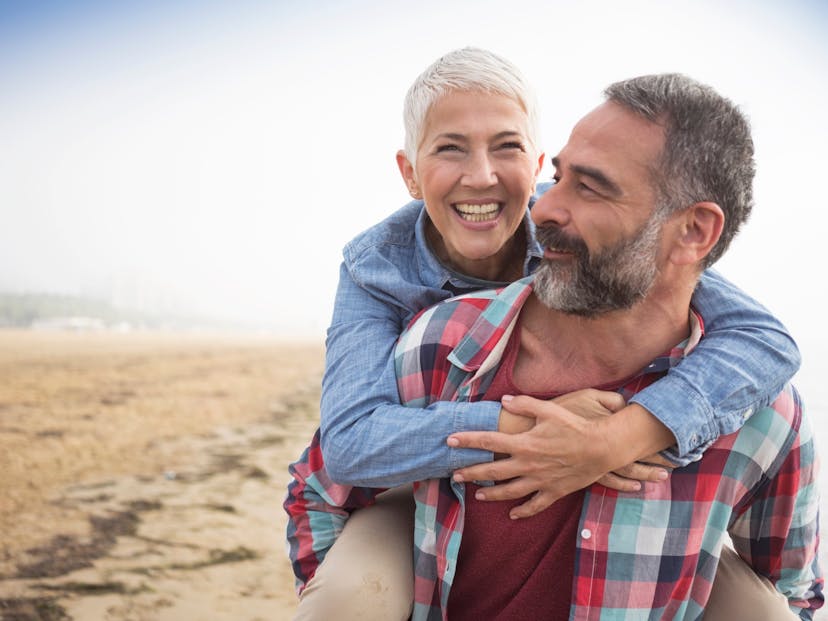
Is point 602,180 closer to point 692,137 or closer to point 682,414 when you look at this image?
point 692,137

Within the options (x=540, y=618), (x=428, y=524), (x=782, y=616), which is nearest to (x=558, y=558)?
(x=540, y=618)

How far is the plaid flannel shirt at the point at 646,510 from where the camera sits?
202 centimetres

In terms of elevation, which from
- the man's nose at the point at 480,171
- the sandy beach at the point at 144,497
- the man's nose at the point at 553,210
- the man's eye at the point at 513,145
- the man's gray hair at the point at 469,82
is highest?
the man's gray hair at the point at 469,82

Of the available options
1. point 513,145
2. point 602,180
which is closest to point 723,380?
point 602,180

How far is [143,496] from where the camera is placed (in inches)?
215

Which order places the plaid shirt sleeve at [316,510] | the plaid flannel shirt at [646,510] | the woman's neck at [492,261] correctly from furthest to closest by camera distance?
1. the woman's neck at [492,261]
2. the plaid shirt sleeve at [316,510]
3. the plaid flannel shirt at [646,510]

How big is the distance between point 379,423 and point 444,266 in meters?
0.86

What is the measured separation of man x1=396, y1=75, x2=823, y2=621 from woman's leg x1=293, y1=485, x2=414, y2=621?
67mm

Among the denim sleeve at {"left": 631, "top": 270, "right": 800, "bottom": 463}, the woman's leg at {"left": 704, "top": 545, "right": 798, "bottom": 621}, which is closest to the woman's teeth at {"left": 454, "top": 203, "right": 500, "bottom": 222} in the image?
the denim sleeve at {"left": 631, "top": 270, "right": 800, "bottom": 463}

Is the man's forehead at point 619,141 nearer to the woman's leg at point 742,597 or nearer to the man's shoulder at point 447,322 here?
the man's shoulder at point 447,322

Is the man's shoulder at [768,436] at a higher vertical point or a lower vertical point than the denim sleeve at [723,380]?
lower

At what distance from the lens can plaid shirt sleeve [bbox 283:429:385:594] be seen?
233 centimetres

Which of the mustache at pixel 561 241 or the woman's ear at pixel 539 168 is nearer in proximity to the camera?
the mustache at pixel 561 241

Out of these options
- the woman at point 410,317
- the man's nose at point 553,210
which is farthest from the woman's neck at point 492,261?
the man's nose at point 553,210
